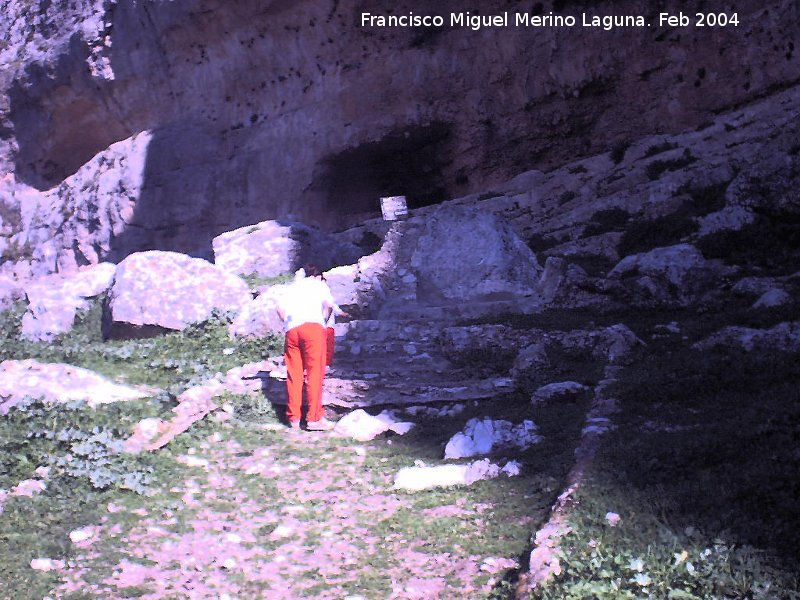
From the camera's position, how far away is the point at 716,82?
21078mm

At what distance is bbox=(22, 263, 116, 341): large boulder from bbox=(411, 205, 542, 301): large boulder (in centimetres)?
478

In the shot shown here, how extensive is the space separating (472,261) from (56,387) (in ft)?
19.5

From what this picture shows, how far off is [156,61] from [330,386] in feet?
75.2

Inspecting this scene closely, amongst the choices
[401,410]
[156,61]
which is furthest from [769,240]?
[156,61]

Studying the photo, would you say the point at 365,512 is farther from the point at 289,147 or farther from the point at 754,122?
the point at 289,147

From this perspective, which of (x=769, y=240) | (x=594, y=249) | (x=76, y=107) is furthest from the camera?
(x=76, y=107)

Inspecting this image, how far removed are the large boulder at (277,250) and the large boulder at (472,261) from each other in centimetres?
351

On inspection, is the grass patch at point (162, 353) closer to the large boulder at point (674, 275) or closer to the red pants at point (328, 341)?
the red pants at point (328, 341)

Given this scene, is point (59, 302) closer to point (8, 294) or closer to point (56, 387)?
point (8, 294)

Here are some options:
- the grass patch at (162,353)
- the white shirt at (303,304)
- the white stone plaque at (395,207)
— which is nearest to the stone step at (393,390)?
the white shirt at (303,304)

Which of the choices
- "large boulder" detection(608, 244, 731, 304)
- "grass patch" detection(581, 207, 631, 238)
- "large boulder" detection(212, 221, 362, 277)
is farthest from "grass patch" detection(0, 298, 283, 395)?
"grass patch" detection(581, 207, 631, 238)

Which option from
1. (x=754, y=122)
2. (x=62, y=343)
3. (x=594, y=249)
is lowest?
(x=62, y=343)

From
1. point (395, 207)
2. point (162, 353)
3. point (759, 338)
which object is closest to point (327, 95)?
point (395, 207)

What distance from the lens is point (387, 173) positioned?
25.6 metres
